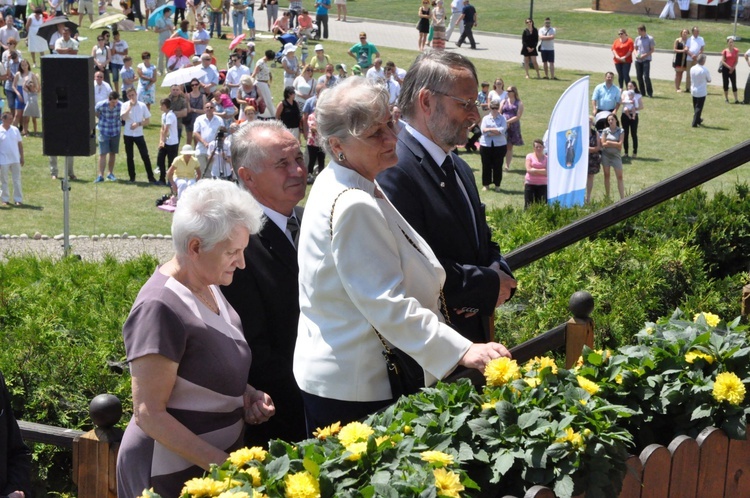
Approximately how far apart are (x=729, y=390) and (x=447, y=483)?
1052mm

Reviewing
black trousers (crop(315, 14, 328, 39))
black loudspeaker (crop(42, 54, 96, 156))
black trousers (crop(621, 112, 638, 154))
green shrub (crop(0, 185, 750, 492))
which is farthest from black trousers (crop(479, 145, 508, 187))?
black trousers (crop(315, 14, 328, 39))

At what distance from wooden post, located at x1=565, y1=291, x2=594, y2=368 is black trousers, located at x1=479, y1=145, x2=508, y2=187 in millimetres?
16160

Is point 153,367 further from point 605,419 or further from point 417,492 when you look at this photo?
point 605,419

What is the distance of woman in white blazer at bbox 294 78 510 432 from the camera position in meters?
2.92

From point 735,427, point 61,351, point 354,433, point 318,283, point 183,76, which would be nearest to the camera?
point 354,433

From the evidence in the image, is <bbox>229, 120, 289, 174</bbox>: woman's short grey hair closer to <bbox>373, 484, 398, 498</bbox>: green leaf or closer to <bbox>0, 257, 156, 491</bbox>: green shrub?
<bbox>0, 257, 156, 491</bbox>: green shrub

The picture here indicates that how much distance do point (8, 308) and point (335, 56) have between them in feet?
90.2

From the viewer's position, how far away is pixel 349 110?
306cm

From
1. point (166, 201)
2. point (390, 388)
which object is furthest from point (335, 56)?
point (390, 388)

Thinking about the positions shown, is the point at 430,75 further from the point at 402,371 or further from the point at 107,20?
the point at 107,20

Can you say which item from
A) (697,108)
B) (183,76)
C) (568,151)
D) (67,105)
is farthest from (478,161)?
(67,105)

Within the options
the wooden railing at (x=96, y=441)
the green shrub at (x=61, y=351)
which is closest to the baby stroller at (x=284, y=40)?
the green shrub at (x=61, y=351)

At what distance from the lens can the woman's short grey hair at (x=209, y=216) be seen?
9.78 feet

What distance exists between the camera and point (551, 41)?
30953 mm
